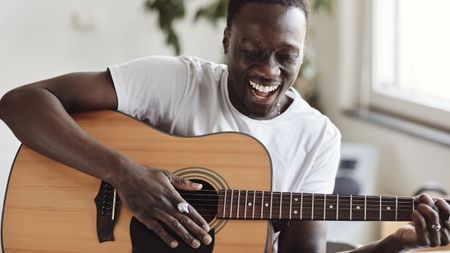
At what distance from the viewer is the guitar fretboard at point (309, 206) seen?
1.37m

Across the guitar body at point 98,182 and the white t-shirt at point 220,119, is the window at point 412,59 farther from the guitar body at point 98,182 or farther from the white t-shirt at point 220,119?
the guitar body at point 98,182

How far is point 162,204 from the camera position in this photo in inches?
56.5

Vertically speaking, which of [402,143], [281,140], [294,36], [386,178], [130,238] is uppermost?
[294,36]

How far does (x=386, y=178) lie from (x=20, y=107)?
1739 mm

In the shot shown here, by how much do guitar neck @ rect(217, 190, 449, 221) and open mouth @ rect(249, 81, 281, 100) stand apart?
0.73 ft

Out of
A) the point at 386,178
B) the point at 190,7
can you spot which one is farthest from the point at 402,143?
the point at 190,7

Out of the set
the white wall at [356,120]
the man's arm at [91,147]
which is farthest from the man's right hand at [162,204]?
the white wall at [356,120]

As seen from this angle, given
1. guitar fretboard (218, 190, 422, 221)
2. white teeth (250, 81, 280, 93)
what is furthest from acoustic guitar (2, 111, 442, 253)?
white teeth (250, 81, 280, 93)

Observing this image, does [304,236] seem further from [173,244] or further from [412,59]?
[412,59]

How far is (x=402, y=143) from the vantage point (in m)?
2.75

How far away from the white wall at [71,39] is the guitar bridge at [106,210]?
136 centimetres

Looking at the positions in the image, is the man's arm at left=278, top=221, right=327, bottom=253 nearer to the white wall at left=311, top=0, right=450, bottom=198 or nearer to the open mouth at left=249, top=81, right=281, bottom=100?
the open mouth at left=249, top=81, right=281, bottom=100

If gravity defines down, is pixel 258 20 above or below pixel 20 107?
above

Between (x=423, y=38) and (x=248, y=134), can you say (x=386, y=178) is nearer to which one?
(x=423, y=38)
